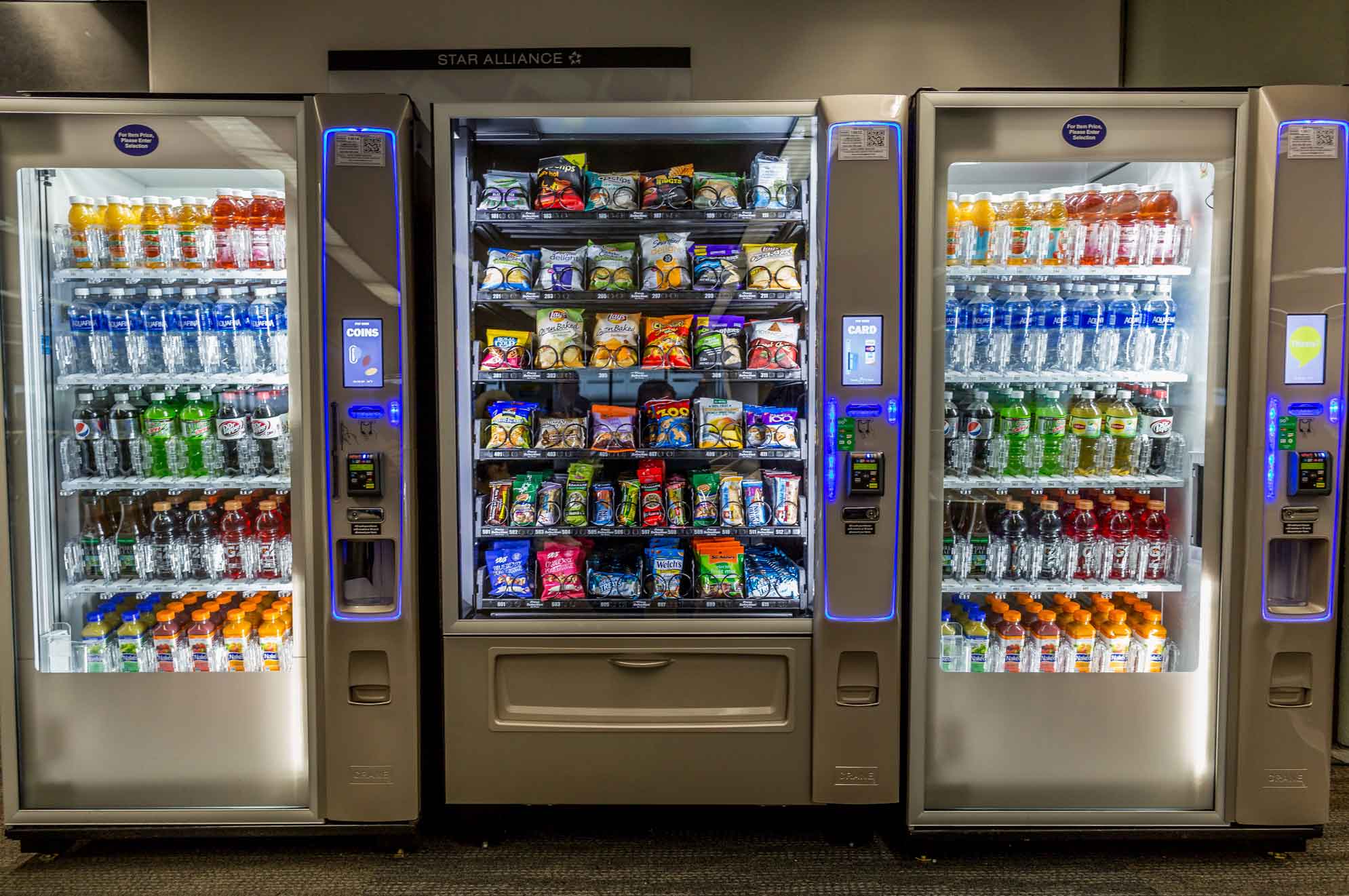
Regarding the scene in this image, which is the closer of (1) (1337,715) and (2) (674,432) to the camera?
(2) (674,432)

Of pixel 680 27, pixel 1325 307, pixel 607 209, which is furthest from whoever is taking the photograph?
pixel 680 27

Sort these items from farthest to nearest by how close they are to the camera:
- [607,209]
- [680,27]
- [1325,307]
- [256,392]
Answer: [680,27] < [256,392] < [607,209] < [1325,307]

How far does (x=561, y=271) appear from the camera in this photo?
256 cm

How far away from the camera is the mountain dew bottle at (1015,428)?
97.9 inches

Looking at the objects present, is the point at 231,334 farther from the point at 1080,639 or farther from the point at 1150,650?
the point at 1150,650

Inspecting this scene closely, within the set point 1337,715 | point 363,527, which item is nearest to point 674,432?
point 363,527

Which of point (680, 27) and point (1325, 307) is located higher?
point (680, 27)

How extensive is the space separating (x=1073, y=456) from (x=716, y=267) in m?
1.30

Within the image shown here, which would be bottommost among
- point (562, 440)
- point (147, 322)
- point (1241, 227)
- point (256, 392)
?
point (562, 440)

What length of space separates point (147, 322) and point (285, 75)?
1.15 meters

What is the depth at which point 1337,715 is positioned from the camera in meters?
3.14

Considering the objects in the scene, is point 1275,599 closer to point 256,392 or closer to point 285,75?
point 256,392

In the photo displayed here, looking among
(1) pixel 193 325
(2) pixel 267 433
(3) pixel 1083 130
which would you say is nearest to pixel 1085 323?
(3) pixel 1083 130

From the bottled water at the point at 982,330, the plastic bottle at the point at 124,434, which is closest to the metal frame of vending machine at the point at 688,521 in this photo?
the bottled water at the point at 982,330
